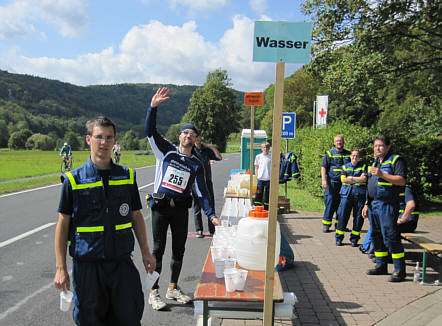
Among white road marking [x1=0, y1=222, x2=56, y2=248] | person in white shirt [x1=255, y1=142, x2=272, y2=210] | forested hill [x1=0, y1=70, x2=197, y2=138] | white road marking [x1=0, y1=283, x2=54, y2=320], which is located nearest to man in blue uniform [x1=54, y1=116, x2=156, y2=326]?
white road marking [x1=0, y1=283, x2=54, y2=320]

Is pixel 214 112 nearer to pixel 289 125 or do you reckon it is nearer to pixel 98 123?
pixel 289 125

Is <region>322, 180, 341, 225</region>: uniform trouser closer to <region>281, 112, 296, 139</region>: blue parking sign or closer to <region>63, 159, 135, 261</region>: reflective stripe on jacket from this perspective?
<region>281, 112, 296, 139</region>: blue parking sign

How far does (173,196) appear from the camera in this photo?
455 cm

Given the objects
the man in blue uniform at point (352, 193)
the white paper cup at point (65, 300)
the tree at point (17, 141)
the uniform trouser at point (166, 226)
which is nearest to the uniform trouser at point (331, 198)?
the man in blue uniform at point (352, 193)

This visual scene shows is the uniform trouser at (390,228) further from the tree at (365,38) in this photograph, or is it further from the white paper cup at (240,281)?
the tree at (365,38)

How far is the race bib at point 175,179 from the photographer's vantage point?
4.57 meters

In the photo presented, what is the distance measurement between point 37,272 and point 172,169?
2981 millimetres

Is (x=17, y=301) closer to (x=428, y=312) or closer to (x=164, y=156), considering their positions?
(x=164, y=156)

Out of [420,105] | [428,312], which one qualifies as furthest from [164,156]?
[420,105]

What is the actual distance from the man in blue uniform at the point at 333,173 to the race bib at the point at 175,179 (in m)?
4.84

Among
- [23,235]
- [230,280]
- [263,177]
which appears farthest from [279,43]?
[263,177]

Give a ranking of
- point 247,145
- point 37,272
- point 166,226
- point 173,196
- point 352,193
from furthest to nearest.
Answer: point 247,145, point 352,193, point 37,272, point 166,226, point 173,196

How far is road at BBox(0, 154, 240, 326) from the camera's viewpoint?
434cm

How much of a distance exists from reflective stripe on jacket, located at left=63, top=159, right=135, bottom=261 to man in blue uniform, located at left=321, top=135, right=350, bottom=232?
6.50 metres
